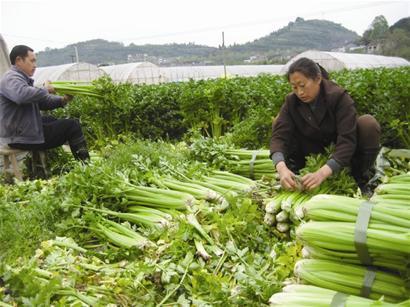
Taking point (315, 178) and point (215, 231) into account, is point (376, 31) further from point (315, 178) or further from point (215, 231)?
point (215, 231)

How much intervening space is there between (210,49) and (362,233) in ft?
208

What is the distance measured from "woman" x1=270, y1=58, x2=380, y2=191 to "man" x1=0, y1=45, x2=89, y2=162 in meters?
3.61

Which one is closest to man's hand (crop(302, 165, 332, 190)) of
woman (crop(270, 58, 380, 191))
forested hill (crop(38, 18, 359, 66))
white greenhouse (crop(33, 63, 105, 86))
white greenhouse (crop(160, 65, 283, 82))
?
woman (crop(270, 58, 380, 191))

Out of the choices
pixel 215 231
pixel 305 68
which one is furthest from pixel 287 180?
pixel 305 68

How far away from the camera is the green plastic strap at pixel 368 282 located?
1.98 meters

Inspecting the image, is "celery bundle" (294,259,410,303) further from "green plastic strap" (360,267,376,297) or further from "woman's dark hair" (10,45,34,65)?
"woman's dark hair" (10,45,34,65)

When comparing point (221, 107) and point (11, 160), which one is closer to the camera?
point (11, 160)

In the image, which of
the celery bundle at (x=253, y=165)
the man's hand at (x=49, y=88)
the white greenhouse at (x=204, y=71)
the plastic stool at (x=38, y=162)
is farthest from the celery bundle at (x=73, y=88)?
the white greenhouse at (x=204, y=71)

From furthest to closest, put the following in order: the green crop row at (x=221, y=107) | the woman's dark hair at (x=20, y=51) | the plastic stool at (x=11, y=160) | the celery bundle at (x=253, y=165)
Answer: the plastic stool at (x=11, y=160)
the woman's dark hair at (x=20, y=51)
the green crop row at (x=221, y=107)
the celery bundle at (x=253, y=165)

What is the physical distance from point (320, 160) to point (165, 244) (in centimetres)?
162

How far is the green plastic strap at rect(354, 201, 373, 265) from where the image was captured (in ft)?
6.38

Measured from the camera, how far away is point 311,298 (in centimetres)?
185

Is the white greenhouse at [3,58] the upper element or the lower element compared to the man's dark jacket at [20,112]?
upper

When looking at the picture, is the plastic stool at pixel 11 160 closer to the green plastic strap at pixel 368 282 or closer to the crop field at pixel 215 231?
the crop field at pixel 215 231
